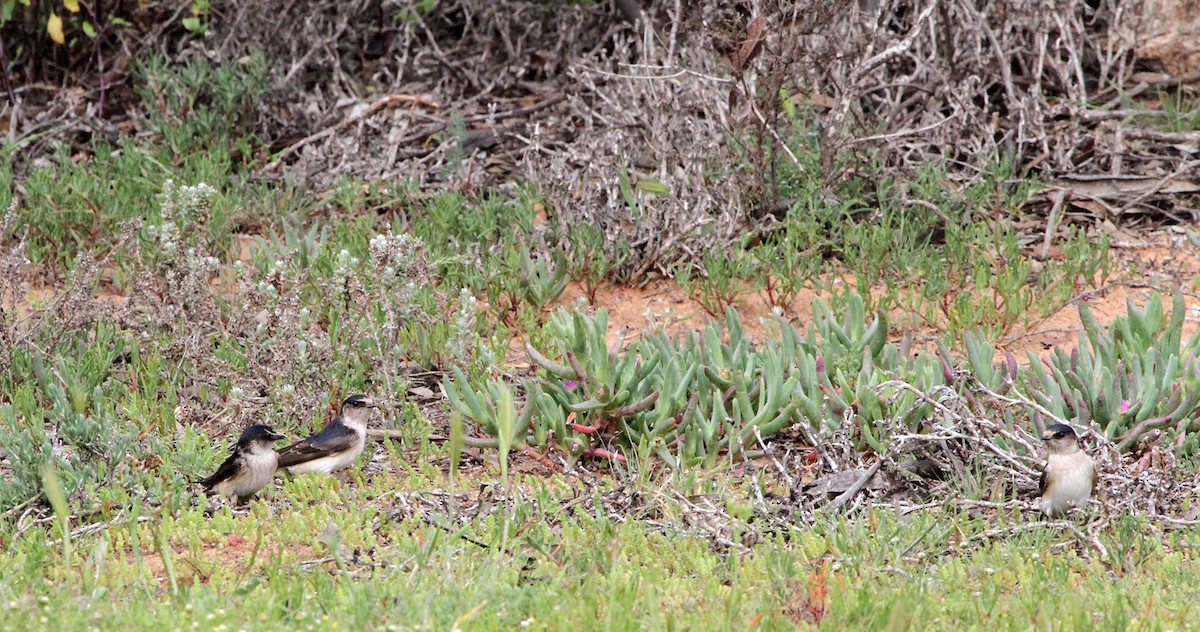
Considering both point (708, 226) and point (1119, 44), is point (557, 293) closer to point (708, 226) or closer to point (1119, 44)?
point (708, 226)

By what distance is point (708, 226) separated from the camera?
802 centimetres

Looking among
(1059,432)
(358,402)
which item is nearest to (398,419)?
(358,402)

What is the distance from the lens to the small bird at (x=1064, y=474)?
5.10 metres

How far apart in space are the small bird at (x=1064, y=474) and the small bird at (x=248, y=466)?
109 inches

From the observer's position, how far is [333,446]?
5.74 m

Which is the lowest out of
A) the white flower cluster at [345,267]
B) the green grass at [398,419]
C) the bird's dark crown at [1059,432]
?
the green grass at [398,419]

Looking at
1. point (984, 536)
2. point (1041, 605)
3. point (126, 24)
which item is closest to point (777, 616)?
point (1041, 605)

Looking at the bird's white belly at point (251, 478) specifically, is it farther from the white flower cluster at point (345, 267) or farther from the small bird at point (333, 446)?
the white flower cluster at point (345, 267)

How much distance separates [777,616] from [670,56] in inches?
180

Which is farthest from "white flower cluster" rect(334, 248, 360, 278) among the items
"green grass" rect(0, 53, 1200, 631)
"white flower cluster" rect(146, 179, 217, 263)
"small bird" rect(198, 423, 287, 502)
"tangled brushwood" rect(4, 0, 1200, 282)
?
"tangled brushwood" rect(4, 0, 1200, 282)

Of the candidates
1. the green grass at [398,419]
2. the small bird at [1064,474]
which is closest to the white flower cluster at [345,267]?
the green grass at [398,419]

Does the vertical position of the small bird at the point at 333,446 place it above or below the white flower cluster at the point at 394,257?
below

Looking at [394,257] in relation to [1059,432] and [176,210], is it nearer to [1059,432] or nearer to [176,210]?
[176,210]

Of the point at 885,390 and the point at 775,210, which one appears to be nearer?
the point at 885,390
